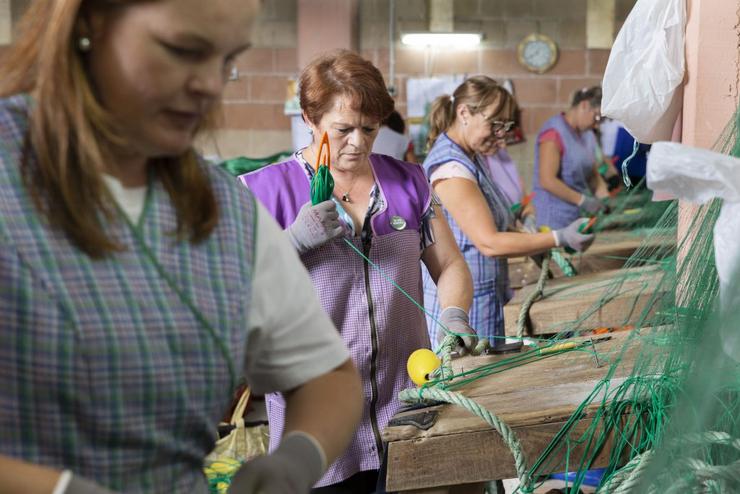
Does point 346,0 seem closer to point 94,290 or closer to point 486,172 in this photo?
point 486,172

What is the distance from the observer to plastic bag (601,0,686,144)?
1972 millimetres

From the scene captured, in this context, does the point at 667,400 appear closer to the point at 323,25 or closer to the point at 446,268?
the point at 446,268

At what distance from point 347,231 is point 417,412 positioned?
512mm

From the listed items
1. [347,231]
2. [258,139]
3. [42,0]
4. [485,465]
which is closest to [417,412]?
[485,465]

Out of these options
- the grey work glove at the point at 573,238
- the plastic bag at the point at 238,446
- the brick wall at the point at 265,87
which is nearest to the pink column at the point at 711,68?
the grey work glove at the point at 573,238

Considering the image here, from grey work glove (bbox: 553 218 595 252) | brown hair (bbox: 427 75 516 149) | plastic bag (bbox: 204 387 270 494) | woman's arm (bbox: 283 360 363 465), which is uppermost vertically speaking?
brown hair (bbox: 427 75 516 149)

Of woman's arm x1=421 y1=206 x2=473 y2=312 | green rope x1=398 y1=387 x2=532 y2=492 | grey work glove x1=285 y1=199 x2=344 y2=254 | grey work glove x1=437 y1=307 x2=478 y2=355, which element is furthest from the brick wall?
green rope x1=398 y1=387 x2=532 y2=492

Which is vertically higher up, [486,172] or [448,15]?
[448,15]

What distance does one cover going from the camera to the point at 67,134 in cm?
87

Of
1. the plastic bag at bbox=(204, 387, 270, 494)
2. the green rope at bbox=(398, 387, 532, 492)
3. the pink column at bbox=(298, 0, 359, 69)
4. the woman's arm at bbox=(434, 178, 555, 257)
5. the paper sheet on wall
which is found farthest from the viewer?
the paper sheet on wall

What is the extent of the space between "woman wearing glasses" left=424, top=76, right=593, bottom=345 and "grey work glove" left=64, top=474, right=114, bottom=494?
1959 millimetres

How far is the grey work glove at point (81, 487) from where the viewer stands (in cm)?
82

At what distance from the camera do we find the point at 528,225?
3.97 m

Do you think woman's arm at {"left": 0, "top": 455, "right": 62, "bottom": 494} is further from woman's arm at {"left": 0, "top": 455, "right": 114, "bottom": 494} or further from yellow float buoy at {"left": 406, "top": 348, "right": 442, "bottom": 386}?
yellow float buoy at {"left": 406, "top": 348, "right": 442, "bottom": 386}
